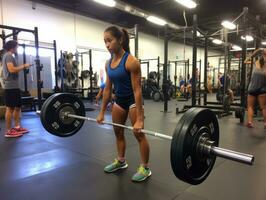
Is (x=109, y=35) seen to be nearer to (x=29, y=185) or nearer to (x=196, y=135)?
(x=196, y=135)

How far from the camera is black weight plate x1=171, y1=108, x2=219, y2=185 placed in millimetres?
994

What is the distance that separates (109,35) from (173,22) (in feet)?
28.4

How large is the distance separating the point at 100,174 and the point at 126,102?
668 millimetres

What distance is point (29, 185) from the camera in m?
1.67

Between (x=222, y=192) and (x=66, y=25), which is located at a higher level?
(x=66, y=25)

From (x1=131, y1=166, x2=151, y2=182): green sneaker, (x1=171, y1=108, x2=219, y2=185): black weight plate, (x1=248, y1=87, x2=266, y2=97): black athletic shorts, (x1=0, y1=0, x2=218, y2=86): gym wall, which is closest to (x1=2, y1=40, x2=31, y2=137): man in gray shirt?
(x1=131, y1=166, x2=151, y2=182): green sneaker

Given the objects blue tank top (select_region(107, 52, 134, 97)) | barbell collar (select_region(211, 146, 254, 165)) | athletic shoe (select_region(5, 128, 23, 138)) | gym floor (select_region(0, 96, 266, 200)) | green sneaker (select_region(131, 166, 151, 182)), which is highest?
blue tank top (select_region(107, 52, 134, 97))

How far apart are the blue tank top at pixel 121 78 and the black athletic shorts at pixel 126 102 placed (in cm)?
3

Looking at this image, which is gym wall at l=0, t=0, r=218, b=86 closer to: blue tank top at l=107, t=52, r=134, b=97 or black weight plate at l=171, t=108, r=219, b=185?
blue tank top at l=107, t=52, r=134, b=97

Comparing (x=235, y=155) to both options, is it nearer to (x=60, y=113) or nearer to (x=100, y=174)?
(x=100, y=174)

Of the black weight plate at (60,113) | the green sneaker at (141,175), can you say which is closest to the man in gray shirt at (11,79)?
the black weight plate at (60,113)

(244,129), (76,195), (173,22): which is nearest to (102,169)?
(76,195)

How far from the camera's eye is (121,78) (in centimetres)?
162

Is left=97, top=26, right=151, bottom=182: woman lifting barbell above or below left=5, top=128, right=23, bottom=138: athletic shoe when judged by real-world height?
above
